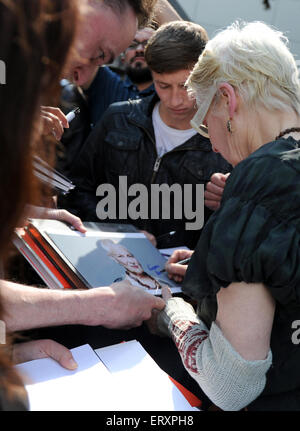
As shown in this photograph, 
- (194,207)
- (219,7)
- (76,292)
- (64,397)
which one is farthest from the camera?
(219,7)

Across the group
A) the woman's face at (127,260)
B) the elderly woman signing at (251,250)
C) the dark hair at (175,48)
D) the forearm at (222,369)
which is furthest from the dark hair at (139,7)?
the forearm at (222,369)

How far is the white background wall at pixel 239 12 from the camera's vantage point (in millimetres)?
6652

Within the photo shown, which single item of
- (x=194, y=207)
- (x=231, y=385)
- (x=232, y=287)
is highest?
(x=232, y=287)

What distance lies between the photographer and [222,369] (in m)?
1.21

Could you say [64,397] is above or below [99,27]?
below

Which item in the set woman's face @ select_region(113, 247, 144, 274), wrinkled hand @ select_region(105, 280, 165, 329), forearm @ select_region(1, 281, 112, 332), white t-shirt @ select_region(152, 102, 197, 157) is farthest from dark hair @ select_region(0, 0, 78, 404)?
white t-shirt @ select_region(152, 102, 197, 157)

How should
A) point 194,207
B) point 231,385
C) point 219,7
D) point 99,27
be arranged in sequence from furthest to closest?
point 219,7
point 194,207
point 99,27
point 231,385

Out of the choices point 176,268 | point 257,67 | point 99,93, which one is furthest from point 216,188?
point 99,93

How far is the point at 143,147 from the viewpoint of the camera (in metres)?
2.66

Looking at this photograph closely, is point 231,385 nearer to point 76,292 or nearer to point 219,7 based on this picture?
point 76,292

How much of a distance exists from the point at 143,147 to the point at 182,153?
242 millimetres

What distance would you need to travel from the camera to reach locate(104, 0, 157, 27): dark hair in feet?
6.35

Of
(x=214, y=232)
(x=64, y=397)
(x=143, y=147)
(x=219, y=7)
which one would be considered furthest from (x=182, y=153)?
(x=219, y=7)

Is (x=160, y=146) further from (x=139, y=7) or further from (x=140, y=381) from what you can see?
(x=140, y=381)
